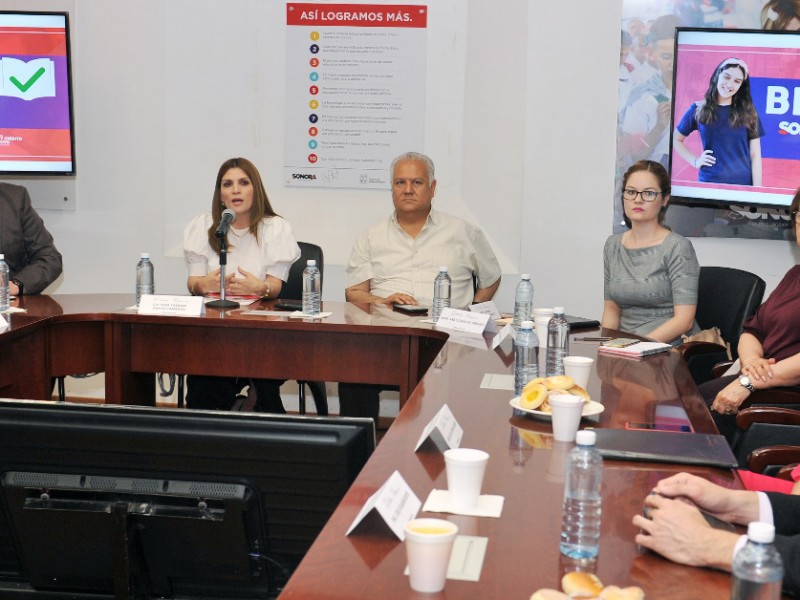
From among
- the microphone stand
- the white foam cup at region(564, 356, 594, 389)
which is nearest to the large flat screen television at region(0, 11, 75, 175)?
the microphone stand

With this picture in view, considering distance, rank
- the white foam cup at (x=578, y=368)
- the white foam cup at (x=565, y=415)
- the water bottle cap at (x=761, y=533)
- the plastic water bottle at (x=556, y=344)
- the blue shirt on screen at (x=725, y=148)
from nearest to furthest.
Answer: the water bottle cap at (x=761, y=533) → the white foam cup at (x=565, y=415) → the white foam cup at (x=578, y=368) → the plastic water bottle at (x=556, y=344) → the blue shirt on screen at (x=725, y=148)

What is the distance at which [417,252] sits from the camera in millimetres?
4656

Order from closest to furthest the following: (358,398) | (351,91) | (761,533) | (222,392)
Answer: (761,533) < (222,392) < (358,398) < (351,91)

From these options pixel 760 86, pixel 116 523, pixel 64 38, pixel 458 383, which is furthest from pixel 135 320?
pixel 760 86

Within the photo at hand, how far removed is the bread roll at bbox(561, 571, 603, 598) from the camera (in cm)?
114

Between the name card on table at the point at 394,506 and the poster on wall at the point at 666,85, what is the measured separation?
3.64 m

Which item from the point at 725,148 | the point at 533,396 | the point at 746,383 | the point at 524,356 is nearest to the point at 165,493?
the point at 533,396

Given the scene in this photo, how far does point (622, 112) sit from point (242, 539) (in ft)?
13.2

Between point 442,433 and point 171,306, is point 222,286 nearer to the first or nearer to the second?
point 171,306

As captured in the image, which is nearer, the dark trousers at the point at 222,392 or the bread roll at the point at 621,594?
the bread roll at the point at 621,594

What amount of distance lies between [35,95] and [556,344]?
3.51 meters

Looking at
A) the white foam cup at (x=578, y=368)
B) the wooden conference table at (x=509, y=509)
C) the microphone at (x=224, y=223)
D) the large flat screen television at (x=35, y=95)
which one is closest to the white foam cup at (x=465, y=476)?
the wooden conference table at (x=509, y=509)

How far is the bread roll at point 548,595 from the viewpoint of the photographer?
110cm

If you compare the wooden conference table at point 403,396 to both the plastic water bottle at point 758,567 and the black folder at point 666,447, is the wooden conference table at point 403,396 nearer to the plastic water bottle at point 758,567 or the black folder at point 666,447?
the black folder at point 666,447
